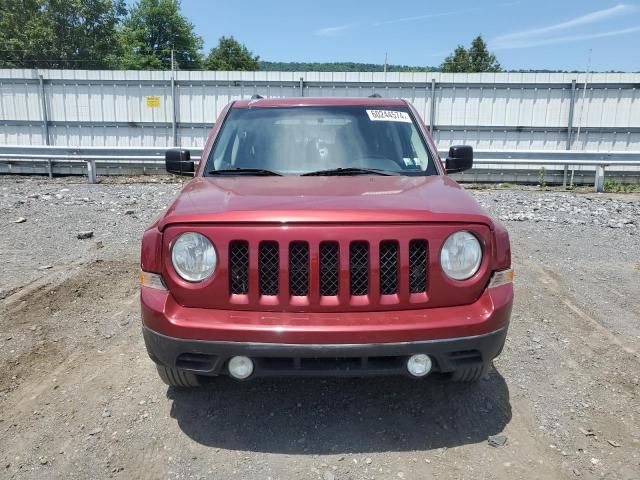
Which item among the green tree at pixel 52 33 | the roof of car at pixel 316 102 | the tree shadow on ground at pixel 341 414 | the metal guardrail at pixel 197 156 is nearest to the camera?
the tree shadow on ground at pixel 341 414

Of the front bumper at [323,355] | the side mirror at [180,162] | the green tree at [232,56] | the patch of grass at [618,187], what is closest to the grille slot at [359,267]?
the front bumper at [323,355]

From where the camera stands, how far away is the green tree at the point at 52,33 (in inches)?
1439

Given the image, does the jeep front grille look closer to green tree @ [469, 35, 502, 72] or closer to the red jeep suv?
the red jeep suv

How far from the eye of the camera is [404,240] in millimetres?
2418

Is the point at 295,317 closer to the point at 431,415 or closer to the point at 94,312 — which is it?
the point at 431,415

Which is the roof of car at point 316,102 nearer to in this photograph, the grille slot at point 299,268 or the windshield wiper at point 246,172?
the windshield wiper at point 246,172

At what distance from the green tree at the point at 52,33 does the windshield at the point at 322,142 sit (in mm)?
38237

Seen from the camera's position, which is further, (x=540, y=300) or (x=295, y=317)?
(x=540, y=300)

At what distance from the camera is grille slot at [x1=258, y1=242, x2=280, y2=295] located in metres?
2.43

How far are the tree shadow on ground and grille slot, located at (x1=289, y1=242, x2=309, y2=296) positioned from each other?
84 cm

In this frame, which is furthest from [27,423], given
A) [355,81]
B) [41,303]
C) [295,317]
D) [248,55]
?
[248,55]

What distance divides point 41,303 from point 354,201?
3.37 metres

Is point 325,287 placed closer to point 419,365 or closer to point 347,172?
point 419,365

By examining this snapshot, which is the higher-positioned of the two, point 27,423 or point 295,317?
point 295,317
